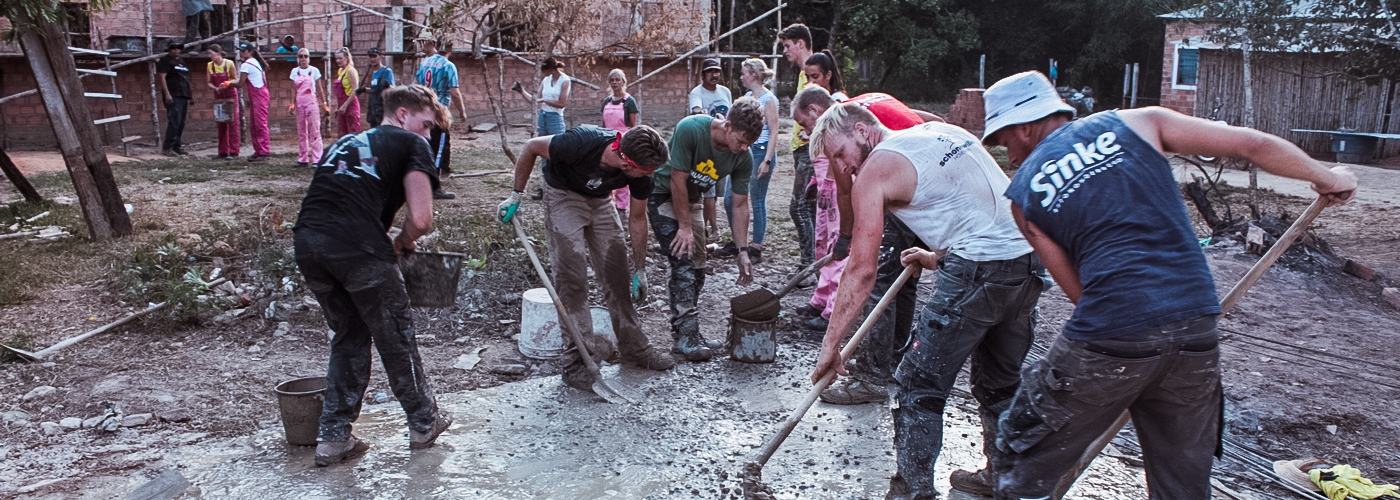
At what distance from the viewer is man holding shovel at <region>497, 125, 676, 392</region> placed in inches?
197

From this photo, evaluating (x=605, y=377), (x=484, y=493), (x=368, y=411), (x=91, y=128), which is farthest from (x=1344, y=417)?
(x=91, y=128)

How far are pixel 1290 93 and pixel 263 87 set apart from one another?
18.2 metres

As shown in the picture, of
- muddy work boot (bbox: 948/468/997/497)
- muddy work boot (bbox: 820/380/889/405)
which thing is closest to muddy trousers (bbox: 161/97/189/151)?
muddy work boot (bbox: 820/380/889/405)

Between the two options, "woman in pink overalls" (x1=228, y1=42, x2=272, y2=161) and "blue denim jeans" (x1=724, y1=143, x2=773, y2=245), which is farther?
"woman in pink overalls" (x1=228, y1=42, x2=272, y2=161)

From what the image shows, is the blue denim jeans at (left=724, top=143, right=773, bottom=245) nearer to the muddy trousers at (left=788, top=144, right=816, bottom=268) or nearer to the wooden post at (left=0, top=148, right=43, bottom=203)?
the muddy trousers at (left=788, top=144, right=816, bottom=268)

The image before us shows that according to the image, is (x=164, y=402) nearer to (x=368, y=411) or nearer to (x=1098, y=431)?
(x=368, y=411)

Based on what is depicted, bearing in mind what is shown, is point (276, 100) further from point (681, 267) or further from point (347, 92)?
point (681, 267)

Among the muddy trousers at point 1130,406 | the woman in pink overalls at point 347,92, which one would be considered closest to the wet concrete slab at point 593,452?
the muddy trousers at point 1130,406

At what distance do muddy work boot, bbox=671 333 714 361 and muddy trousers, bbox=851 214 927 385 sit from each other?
3.03ft

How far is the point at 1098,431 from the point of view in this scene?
2.83 metres

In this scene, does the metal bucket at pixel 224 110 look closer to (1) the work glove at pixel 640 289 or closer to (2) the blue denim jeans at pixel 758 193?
(2) the blue denim jeans at pixel 758 193

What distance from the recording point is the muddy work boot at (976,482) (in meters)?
4.12

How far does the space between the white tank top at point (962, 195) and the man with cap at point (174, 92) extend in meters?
14.5

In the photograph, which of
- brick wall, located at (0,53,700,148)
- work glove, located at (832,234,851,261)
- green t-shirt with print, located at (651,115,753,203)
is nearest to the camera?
work glove, located at (832,234,851,261)
